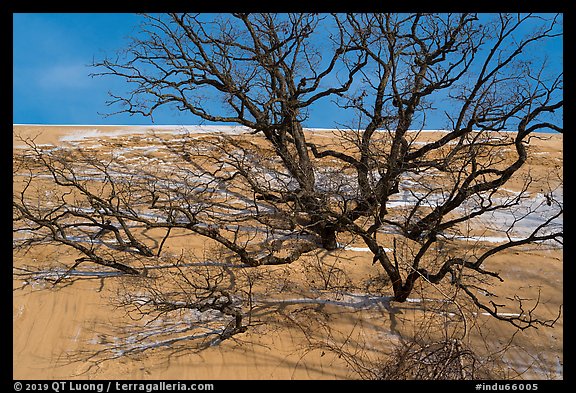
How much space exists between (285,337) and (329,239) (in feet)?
11.9

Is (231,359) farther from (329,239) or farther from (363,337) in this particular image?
(329,239)

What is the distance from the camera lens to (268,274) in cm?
1114

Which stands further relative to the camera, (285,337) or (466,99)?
(466,99)

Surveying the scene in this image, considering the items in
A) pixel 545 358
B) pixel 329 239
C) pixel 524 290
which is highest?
pixel 329 239

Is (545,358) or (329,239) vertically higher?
(329,239)

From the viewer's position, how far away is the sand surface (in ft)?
27.7

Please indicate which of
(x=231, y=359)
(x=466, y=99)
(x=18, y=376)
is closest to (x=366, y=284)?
(x=231, y=359)

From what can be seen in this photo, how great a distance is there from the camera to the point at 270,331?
30.6 feet

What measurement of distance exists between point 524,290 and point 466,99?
4.10m

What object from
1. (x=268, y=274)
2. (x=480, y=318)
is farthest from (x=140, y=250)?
(x=480, y=318)

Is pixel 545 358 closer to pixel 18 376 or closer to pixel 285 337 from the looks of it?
pixel 285 337

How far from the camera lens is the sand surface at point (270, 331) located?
27.7 ft
